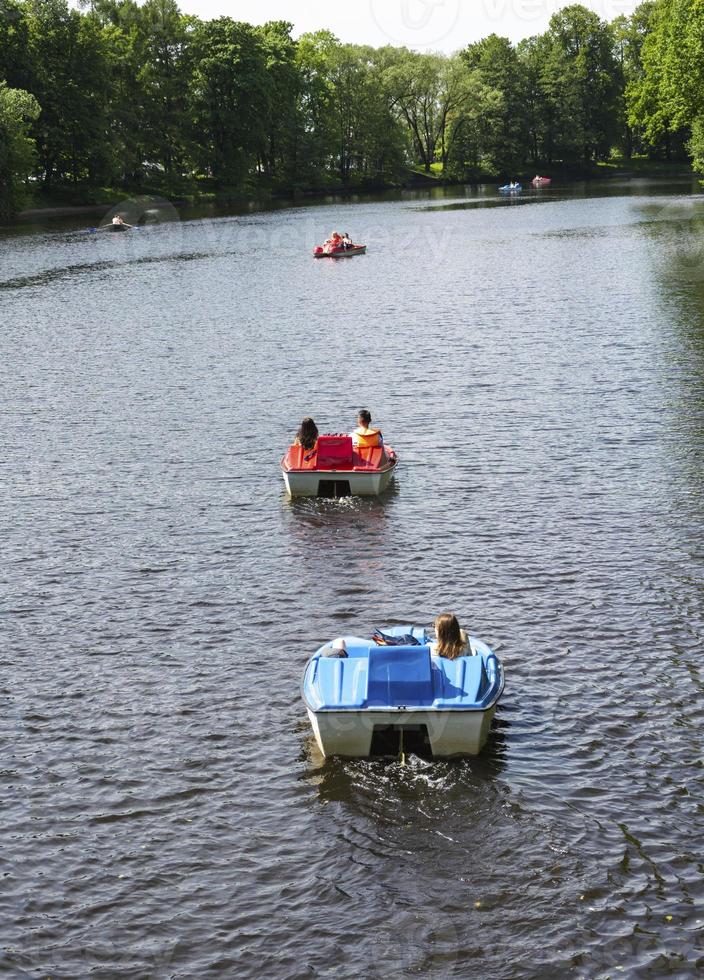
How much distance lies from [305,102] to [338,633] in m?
161

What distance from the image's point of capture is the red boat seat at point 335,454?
89.9 ft

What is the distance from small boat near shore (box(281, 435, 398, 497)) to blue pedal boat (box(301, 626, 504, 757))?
37.3ft

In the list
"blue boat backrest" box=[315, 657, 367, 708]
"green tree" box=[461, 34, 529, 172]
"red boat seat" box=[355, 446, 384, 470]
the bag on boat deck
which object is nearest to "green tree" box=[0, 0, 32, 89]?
"green tree" box=[461, 34, 529, 172]

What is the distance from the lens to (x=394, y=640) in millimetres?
17469

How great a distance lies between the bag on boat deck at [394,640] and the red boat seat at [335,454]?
33.5 feet

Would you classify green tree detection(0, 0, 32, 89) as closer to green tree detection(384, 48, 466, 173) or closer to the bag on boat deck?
green tree detection(384, 48, 466, 173)

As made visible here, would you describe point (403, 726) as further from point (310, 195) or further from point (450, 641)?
point (310, 195)

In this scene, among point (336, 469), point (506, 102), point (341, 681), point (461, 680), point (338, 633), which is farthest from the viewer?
point (506, 102)

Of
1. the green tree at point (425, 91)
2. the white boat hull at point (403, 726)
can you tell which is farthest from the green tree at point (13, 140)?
the white boat hull at point (403, 726)

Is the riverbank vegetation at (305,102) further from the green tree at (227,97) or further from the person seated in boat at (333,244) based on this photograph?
the person seated in boat at (333,244)

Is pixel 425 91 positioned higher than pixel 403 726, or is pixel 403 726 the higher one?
pixel 425 91

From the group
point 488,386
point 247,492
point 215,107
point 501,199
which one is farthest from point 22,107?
point 247,492

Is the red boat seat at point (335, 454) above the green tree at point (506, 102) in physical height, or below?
below

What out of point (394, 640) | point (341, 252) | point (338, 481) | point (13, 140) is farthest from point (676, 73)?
point (394, 640)
